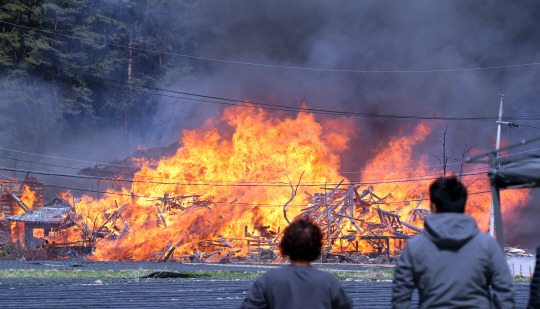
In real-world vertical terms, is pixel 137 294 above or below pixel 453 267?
below

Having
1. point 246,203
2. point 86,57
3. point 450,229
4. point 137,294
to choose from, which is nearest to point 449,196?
point 450,229

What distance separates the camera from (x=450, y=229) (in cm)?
375

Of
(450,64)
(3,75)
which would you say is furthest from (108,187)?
(450,64)

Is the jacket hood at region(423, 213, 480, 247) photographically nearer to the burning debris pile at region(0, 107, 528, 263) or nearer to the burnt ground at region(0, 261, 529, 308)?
the burnt ground at region(0, 261, 529, 308)

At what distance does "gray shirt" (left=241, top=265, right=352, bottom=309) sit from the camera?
349cm

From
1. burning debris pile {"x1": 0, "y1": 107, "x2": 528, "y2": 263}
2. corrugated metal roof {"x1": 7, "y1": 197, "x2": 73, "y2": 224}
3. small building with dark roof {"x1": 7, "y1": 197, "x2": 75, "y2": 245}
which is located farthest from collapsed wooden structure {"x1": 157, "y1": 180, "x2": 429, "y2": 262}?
corrugated metal roof {"x1": 7, "y1": 197, "x2": 73, "y2": 224}

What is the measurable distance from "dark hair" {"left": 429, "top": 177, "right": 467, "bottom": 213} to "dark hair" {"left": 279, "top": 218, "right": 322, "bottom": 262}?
95 centimetres

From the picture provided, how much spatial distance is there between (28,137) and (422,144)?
35.5 m

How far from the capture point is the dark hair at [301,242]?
357cm

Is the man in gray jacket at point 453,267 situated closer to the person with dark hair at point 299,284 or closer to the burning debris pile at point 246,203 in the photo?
the person with dark hair at point 299,284

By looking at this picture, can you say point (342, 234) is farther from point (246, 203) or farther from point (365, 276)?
point (365, 276)

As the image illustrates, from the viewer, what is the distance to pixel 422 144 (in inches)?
1761

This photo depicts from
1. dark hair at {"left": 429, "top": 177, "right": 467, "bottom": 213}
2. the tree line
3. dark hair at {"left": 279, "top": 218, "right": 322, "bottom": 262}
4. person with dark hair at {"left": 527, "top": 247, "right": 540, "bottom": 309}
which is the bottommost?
person with dark hair at {"left": 527, "top": 247, "right": 540, "bottom": 309}

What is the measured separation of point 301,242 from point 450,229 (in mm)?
1058
